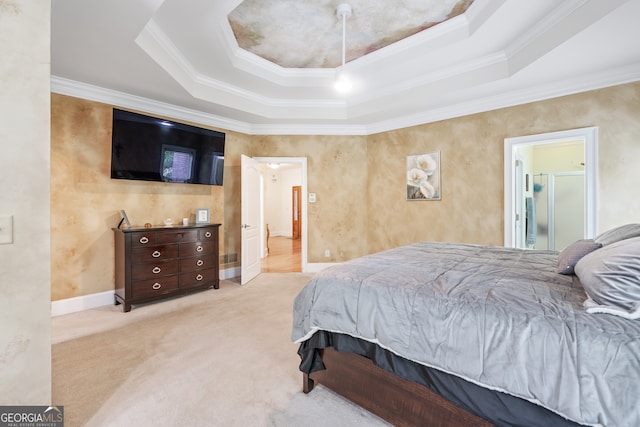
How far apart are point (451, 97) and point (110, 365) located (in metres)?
4.62

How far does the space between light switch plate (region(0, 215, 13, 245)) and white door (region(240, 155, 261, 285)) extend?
316 cm

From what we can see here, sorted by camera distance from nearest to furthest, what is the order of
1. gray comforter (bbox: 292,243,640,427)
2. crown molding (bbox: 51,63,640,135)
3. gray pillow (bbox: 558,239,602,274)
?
gray comforter (bbox: 292,243,640,427), gray pillow (bbox: 558,239,602,274), crown molding (bbox: 51,63,640,135)

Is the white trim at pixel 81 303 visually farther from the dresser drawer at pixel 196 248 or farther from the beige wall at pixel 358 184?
the dresser drawer at pixel 196 248

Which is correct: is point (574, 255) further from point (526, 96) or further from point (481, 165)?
point (526, 96)

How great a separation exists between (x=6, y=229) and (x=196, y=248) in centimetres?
269

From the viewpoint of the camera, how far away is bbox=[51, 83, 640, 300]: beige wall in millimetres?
3041

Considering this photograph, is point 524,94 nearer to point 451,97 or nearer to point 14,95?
point 451,97

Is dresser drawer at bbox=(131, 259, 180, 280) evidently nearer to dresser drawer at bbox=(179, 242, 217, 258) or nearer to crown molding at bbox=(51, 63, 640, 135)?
dresser drawer at bbox=(179, 242, 217, 258)

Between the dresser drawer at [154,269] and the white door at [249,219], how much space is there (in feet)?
3.38

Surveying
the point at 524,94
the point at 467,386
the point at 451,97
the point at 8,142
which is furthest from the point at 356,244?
the point at 8,142

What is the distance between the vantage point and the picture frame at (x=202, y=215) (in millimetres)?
4238

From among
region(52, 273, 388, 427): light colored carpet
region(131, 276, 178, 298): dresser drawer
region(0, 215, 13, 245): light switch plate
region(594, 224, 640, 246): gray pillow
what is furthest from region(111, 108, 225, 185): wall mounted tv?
region(594, 224, 640, 246): gray pillow

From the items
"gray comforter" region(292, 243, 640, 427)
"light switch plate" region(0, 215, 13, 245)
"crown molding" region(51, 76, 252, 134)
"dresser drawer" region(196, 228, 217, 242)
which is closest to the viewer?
"gray comforter" region(292, 243, 640, 427)

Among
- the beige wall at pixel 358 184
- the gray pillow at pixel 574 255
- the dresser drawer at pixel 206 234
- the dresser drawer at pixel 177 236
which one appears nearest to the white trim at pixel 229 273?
the beige wall at pixel 358 184
